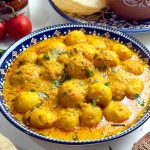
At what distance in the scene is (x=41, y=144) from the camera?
1053mm

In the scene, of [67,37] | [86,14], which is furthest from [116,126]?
[86,14]

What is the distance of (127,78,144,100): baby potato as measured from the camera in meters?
1.08

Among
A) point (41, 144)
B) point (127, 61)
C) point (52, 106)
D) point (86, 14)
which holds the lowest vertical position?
point (41, 144)

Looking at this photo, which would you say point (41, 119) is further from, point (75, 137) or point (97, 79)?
point (97, 79)

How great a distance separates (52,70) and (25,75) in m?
0.07

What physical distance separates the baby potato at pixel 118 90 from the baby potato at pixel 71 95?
0.08 metres

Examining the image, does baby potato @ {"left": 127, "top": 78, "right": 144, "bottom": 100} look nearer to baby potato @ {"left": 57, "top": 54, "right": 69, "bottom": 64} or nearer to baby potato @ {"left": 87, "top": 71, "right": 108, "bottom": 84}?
baby potato @ {"left": 87, "top": 71, "right": 108, "bottom": 84}

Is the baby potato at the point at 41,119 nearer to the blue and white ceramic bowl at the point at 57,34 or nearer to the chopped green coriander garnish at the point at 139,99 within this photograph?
the blue and white ceramic bowl at the point at 57,34

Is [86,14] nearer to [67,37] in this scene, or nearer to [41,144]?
[67,37]

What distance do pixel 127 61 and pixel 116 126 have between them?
238 mm

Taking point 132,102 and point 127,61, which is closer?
point 132,102

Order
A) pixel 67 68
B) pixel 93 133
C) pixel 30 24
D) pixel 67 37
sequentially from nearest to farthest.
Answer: pixel 93 133
pixel 67 68
pixel 67 37
pixel 30 24

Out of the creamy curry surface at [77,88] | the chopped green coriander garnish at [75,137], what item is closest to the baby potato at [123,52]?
the creamy curry surface at [77,88]

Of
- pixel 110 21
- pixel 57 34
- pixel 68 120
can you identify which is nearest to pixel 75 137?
pixel 68 120
